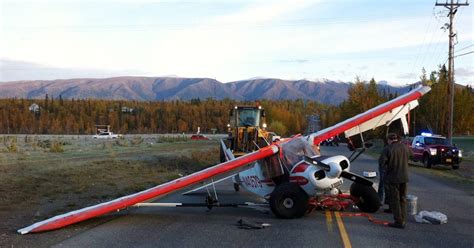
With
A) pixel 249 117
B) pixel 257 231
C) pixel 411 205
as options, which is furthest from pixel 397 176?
pixel 249 117

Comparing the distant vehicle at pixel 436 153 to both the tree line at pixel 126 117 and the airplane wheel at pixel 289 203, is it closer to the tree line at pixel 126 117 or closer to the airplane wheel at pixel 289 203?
the airplane wheel at pixel 289 203

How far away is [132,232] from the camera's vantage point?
10.4 meters

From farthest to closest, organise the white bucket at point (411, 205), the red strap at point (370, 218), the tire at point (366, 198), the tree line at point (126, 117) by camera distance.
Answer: the tree line at point (126, 117), the tire at point (366, 198), the white bucket at point (411, 205), the red strap at point (370, 218)

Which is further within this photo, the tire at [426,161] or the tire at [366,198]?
the tire at [426,161]

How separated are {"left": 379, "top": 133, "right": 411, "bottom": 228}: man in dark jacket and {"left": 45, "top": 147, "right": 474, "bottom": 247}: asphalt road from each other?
0.33 meters

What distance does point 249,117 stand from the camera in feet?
104

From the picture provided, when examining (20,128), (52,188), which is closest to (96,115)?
(20,128)

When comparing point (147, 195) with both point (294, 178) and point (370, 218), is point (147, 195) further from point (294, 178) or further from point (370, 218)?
point (370, 218)

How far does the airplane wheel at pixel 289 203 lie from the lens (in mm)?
11711

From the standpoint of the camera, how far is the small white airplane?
37.9 feet

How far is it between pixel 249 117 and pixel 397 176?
20.9m

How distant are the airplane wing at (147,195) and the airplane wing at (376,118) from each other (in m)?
1.45

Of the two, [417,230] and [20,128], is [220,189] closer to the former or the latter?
[417,230]

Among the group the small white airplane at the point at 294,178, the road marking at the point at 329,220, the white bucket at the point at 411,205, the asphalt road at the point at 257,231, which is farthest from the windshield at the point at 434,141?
the road marking at the point at 329,220
